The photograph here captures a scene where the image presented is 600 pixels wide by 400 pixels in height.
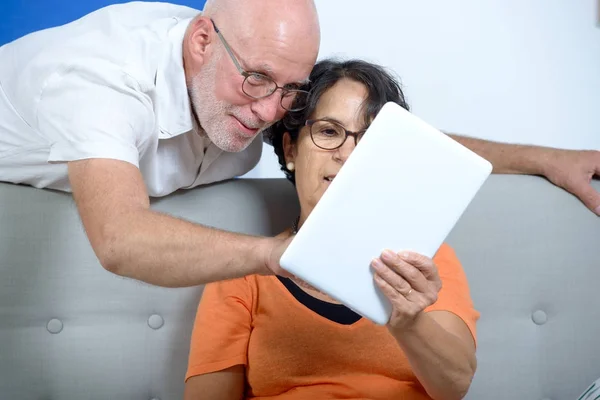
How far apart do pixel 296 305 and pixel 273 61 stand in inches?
17.9

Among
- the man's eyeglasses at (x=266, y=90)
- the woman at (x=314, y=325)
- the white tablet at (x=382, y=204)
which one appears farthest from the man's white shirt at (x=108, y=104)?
the white tablet at (x=382, y=204)

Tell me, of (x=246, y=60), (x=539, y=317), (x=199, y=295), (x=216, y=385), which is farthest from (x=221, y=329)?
(x=539, y=317)

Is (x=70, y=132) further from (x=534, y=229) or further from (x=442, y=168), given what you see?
(x=534, y=229)

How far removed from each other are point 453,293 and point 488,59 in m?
1.21

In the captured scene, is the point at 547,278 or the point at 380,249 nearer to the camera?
the point at 380,249

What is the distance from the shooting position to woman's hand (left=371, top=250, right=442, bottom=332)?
1.07 m

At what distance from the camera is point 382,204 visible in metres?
1.06

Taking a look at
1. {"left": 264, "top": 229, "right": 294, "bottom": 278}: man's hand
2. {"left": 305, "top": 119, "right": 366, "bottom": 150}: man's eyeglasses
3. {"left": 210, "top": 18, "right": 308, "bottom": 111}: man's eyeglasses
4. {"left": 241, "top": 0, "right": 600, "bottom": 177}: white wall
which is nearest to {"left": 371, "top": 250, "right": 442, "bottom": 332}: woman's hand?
{"left": 264, "top": 229, "right": 294, "bottom": 278}: man's hand

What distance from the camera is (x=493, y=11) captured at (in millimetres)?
2387

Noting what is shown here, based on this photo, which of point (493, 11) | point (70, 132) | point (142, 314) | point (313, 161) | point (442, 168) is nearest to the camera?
point (442, 168)

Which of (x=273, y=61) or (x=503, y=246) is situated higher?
(x=273, y=61)

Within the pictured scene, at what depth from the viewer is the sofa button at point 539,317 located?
5.66 ft

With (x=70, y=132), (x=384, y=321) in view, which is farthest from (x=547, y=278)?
(x=70, y=132)

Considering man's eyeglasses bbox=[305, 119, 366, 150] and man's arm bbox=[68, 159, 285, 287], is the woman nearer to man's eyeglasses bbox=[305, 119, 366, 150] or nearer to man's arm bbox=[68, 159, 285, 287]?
man's eyeglasses bbox=[305, 119, 366, 150]
